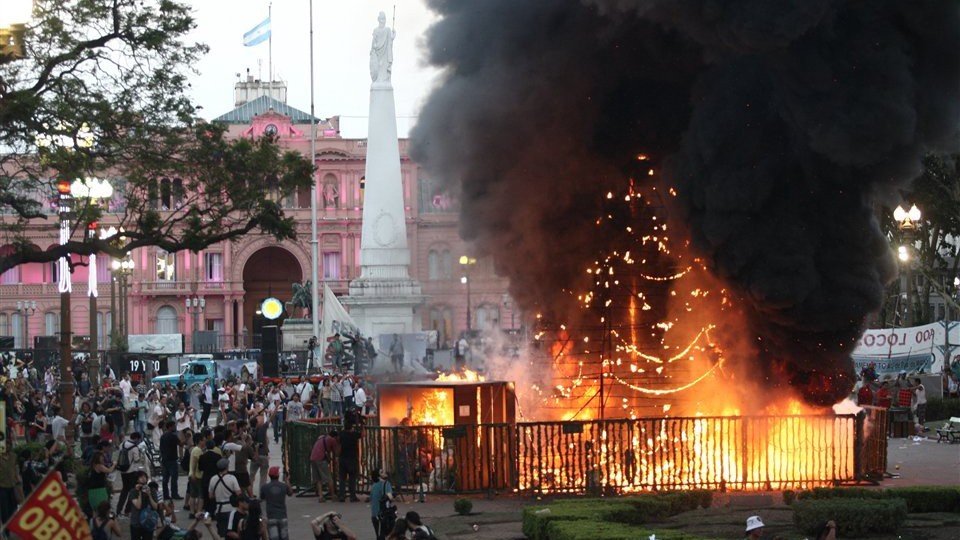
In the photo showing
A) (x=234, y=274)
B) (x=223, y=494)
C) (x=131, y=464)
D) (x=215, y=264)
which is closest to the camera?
(x=223, y=494)

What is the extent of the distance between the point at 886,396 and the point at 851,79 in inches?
445

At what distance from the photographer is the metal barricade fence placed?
22.7 m

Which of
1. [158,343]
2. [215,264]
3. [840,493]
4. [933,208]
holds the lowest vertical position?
[840,493]

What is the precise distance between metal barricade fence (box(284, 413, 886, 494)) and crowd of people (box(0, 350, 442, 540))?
1.02 m

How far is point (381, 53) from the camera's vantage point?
63375 millimetres

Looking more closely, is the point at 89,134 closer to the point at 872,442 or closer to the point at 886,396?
the point at 872,442

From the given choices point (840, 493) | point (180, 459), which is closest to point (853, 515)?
point (840, 493)

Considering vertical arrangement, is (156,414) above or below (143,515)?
above

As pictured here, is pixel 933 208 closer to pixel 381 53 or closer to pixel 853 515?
pixel 853 515

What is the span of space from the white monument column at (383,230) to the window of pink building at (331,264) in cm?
2077

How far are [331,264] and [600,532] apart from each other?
233ft

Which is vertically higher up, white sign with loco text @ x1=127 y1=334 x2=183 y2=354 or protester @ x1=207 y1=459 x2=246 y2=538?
white sign with loco text @ x1=127 y1=334 x2=183 y2=354

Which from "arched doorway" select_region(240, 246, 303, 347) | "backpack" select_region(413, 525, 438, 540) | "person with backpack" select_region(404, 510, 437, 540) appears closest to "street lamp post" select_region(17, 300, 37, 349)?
"arched doorway" select_region(240, 246, 303, 347)

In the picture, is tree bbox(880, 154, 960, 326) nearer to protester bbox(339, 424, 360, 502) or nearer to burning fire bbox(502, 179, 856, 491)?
burning fire bbox(502, 179, 856, 491)
